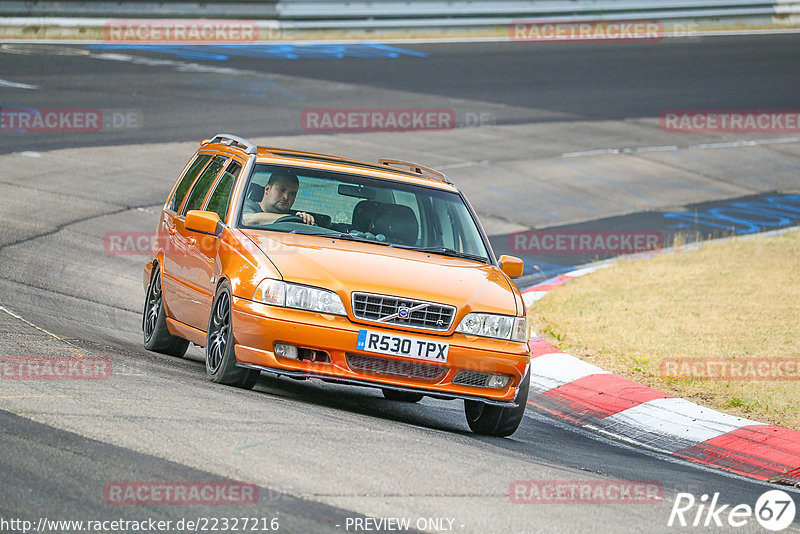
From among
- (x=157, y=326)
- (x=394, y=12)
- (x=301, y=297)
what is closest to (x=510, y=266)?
(x=301, y=297)

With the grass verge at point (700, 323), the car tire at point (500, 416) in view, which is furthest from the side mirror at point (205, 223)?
the grass verge at point (700, 323)

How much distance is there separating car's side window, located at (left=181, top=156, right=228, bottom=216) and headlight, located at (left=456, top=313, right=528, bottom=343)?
276cm

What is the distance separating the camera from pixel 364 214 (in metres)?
8.59

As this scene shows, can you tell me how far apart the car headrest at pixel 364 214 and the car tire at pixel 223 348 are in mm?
1154

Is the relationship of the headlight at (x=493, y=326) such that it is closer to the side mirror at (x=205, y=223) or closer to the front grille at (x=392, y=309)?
the front grille at (x=392, y=309)

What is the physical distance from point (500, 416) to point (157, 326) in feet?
9.97

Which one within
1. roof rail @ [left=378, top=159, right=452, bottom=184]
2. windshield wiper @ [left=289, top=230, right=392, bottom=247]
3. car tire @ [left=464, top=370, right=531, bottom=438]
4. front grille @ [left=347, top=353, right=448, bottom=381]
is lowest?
car tire @ [left=464, top=370, right=531, bottom=438]

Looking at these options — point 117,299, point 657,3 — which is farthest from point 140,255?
point 657,3

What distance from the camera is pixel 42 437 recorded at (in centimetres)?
574

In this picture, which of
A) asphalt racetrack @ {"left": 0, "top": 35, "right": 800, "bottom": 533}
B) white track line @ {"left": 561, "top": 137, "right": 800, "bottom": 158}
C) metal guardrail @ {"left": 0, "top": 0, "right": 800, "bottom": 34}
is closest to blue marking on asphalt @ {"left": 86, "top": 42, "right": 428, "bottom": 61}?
asphalt racetrack @ {"left": 0, "top": 35, "right": 800, "bottom": 533}

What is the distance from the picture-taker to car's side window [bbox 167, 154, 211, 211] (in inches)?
391

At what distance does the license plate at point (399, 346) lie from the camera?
734cm

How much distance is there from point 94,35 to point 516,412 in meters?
23.1

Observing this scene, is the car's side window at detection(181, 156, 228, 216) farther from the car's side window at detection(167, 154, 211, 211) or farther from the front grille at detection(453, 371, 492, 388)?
the front grille at detection(453, 371, 492, 388)
